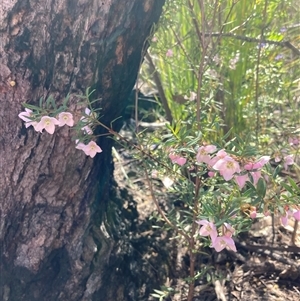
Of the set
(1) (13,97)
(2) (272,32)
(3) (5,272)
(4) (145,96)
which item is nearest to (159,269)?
(3) (5,272)

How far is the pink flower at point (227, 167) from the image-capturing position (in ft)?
4.02

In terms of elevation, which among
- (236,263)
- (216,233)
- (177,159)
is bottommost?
(236,263)

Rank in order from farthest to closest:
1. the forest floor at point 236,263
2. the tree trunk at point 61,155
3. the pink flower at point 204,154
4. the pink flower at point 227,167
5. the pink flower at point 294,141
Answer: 1. the forest floor at point 236,263
2. the pink flower at point 294,141
3. the tree trunk at point 61,155
4. the pink flower at point 204,154
5. the pink flower at point 227,167

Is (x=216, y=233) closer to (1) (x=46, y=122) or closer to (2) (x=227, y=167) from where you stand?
(2) (x=227, y=167)

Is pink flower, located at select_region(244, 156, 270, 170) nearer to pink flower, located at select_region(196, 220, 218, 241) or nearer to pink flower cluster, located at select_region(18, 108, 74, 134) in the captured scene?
pink flower, located at select_region(196, 220, 218, 241)

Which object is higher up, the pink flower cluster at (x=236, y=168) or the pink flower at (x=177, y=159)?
the pink flower cluster at (x=236, y=168)

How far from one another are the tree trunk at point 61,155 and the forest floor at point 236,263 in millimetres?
164

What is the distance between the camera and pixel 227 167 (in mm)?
1231

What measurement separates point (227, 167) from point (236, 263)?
1096 mm

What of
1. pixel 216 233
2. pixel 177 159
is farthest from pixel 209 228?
pixel 177 159

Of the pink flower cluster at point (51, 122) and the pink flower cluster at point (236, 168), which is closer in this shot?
the pink flower cluster at point (236, 168)

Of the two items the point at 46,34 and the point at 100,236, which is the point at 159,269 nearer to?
the point at 100,236

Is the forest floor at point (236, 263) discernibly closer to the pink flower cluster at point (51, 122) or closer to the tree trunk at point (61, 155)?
the tree trunk at point (61, 155)

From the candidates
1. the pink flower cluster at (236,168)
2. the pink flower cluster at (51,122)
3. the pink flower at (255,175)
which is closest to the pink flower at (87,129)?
the pink flower cluster at (51,122)
